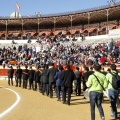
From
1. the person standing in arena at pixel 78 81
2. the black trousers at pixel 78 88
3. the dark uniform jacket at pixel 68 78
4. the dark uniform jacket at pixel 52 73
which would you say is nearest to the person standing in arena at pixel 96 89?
the dark uniform jacket at pixel 68 78

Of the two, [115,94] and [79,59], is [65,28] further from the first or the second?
[115,94]

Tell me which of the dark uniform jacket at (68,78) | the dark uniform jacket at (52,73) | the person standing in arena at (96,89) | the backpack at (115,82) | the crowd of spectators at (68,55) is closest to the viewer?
the person standing in arena at (96,89)

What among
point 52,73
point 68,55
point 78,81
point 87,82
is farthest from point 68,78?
point 68,55

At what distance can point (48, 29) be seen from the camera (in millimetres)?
60562

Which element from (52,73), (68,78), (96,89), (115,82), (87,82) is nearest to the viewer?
(96,89)

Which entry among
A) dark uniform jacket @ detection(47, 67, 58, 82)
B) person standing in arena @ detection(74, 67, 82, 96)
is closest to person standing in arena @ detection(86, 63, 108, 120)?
dark uniform jacket @ detection(47, 67, 58, 82)

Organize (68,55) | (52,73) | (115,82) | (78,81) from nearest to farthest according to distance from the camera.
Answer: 1. (115,82)
2. (52,73)
3. (78,81)
4. (68,55)

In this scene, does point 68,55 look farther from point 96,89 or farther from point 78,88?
point 96,89

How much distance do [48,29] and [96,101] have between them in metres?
52.3

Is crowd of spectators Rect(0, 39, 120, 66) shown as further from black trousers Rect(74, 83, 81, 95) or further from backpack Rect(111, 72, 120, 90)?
backpack Rect(111, 72, 120, 90)

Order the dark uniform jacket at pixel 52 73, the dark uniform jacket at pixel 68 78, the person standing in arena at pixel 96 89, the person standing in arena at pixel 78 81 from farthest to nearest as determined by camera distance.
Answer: the person standing in arena at pixel 78 81
the dark uniform jacket at pixel 52 73
the dark uniform jacket at pixel 68 78
the person standing in arena at pixel 96 89

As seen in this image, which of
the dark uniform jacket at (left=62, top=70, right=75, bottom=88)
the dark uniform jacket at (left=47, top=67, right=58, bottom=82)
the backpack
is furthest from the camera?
Result: the dark uniform jacket at (left=47, top=67, right=58, bottom=82)

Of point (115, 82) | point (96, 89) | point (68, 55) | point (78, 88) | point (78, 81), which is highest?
point (68, 55)

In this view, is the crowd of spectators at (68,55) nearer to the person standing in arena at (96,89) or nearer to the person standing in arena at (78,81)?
the person standing in arena at (78,81)
